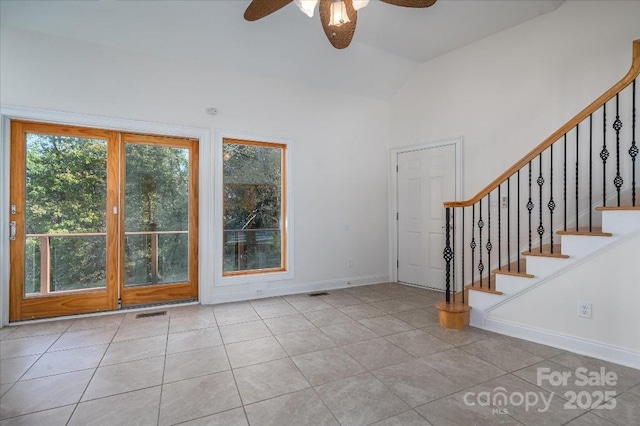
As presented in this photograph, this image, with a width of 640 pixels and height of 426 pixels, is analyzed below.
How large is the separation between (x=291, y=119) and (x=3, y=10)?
3.05 m

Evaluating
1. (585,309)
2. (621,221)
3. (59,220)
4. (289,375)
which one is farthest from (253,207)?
(621,221)

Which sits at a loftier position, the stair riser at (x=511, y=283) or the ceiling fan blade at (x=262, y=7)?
the ceiling fan blade at (x=262, y=7)

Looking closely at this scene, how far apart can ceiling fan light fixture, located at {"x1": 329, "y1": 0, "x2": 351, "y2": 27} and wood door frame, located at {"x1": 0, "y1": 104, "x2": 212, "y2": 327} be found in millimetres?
2405

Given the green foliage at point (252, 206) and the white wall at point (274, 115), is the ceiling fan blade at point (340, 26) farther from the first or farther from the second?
the green foliage at point (252, 206)

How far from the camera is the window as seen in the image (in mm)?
4094

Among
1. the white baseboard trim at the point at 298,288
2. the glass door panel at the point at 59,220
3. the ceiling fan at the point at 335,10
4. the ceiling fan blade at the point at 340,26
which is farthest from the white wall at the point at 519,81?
the glass door panel at the point at 59,220

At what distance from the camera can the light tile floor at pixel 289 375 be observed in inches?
68.2

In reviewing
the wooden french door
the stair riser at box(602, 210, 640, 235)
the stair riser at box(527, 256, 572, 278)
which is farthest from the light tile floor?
the stair riser at box(602, 210, 640, 235)

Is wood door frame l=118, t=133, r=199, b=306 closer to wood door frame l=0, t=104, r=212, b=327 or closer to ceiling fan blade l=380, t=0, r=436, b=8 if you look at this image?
wood door frame l=0, t=104, r=212, b=327

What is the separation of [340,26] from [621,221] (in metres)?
2.58

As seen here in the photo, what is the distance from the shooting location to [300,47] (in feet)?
12.9

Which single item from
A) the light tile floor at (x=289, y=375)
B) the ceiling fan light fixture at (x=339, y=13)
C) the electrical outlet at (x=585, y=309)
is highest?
the ceiling fan light fixture at (x=339, y=13)

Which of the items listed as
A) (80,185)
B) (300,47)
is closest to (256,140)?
(300,47)

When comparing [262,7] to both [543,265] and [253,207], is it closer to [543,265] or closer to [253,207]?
[253,207]
